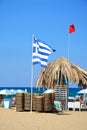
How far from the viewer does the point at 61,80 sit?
17.2 metres

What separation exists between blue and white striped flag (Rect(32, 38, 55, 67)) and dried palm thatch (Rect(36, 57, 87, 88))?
234 centimetres

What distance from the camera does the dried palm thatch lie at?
16719 mm

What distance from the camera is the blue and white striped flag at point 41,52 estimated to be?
1444 centimetres

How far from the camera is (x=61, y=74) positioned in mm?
16969

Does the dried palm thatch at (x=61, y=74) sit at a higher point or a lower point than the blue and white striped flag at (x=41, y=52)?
lower

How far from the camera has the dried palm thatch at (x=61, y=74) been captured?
16.7 m

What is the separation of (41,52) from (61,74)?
278 centimetres

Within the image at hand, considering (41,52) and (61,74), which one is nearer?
(41,52)

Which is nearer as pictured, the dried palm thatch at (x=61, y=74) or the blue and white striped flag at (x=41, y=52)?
the blue and white striped flag at (x=41, y=52)

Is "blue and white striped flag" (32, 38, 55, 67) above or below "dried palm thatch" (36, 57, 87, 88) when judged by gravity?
above

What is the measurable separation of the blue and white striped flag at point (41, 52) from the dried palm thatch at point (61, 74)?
92.0 inches

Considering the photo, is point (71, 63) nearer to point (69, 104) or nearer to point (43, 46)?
point (69, 104)

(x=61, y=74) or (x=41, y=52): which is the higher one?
(x=41, y=52)

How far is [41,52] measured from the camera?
14539mm
